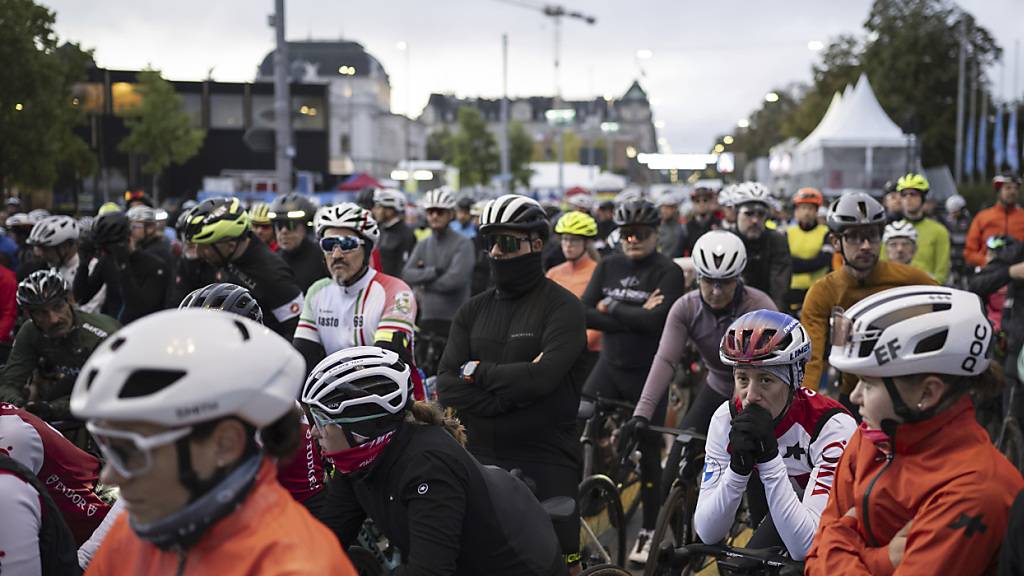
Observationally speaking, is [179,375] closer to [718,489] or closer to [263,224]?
[718,489]

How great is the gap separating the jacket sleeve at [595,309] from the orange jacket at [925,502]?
452cm

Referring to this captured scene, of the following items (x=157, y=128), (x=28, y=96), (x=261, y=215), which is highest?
(x=157, y=128)

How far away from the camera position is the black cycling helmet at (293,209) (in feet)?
29.9

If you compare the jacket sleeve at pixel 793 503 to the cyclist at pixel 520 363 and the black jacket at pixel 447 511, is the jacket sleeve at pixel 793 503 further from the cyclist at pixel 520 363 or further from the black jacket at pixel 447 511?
the cyclist at pixel 520 363

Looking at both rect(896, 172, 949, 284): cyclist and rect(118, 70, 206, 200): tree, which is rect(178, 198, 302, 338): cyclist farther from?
rect(118, 70, 206, 200): tree

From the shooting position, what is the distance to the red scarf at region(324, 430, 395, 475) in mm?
3852

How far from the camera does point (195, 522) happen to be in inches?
87.8

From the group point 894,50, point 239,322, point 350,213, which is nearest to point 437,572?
point 239,322

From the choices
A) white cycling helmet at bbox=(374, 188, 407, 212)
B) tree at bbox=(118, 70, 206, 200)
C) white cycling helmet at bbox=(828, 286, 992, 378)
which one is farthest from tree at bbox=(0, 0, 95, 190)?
tree at bbox=(118, 70, 206, 200)

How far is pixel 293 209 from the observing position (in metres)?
9.28

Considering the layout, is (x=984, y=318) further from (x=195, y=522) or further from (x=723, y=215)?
(x=723, y=215)

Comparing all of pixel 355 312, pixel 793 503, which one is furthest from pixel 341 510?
pixel 355 312

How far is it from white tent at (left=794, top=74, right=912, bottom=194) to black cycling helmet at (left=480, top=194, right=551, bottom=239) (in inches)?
1554

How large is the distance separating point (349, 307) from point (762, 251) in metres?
4.98
